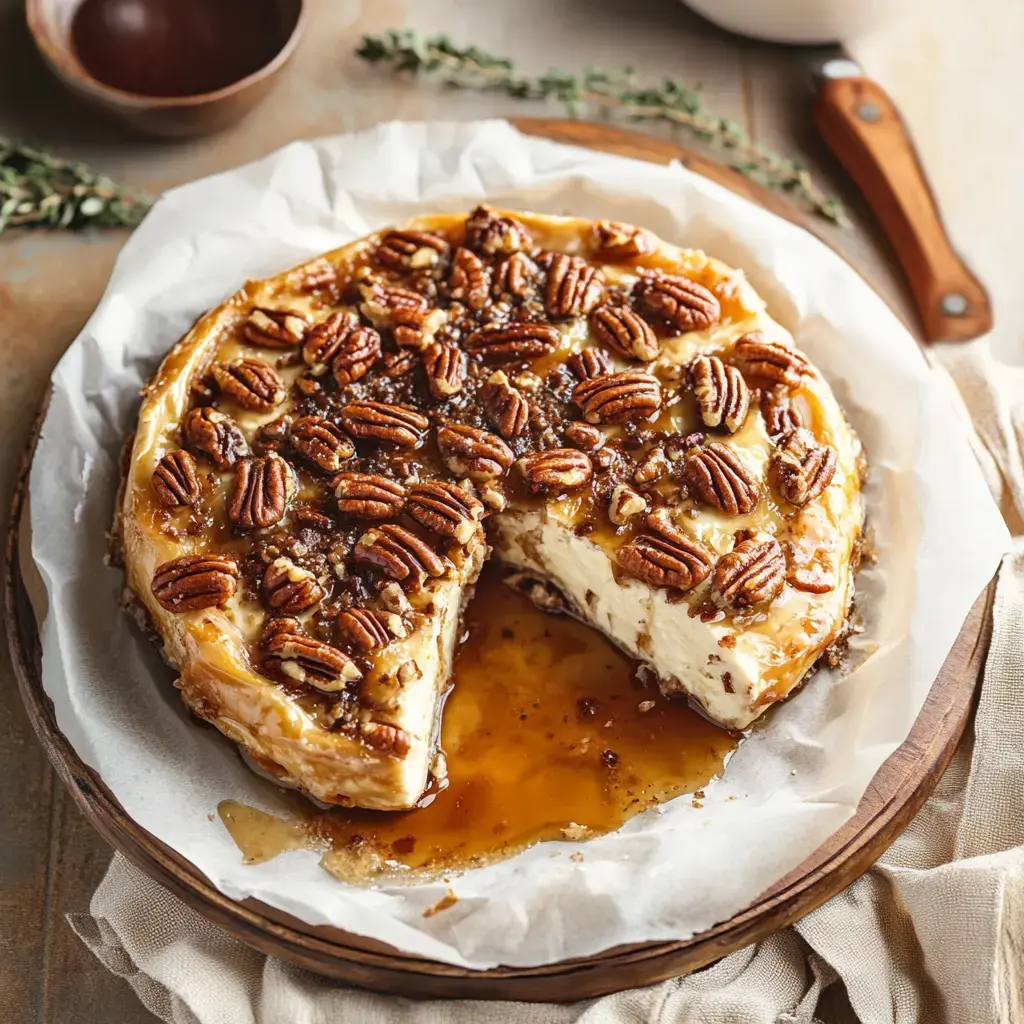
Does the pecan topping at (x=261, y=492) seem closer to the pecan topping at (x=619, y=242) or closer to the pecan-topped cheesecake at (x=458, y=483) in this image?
the pecan-topped cheesecake at (x=458, y=483)

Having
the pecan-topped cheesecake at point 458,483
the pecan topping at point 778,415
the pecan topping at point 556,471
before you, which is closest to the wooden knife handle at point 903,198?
the pecan-topped cheesecake at point 458,483

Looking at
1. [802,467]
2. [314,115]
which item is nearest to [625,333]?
[802,467]

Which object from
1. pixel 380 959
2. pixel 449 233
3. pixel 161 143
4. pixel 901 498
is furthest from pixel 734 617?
pixel 161 143

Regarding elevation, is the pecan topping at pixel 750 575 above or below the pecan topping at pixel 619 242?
below

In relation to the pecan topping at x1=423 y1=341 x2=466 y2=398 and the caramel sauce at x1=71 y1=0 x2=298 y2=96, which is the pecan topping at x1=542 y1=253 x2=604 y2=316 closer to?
the pecan topping at x1=423 y1=341 x2=466 y2=398

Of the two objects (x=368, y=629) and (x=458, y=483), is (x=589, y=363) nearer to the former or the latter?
(x=458, y=483)

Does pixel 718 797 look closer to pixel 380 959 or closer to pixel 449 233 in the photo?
pixel 380 959
